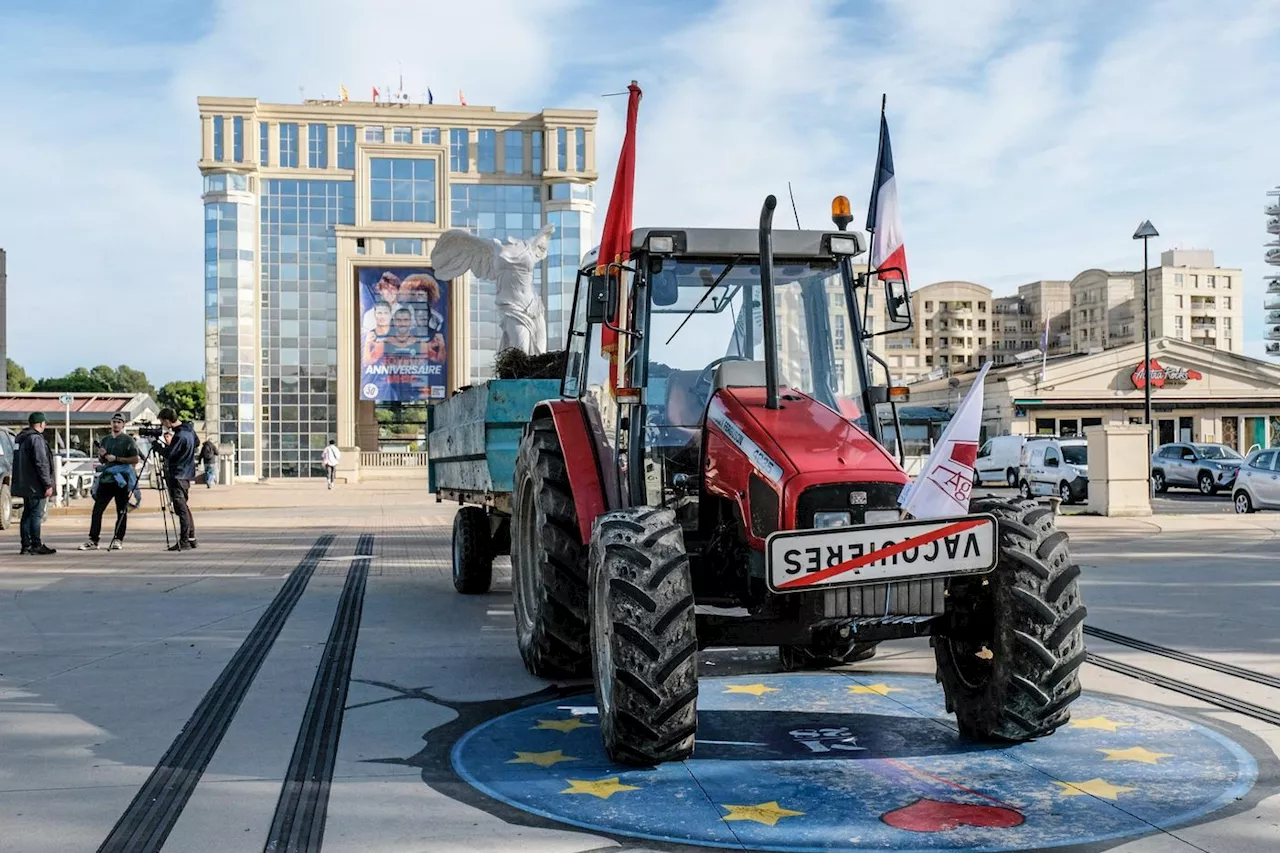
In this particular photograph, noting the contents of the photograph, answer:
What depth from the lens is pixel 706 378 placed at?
19.8ft

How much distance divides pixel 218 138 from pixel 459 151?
10059mm

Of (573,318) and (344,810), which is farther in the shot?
(573,318)

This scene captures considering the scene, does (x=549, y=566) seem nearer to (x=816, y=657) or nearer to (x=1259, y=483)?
Result: (x=816, y=657)

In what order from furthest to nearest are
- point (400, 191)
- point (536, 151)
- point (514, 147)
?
point (514, 147) < point (536, 151) < point (400, 191)

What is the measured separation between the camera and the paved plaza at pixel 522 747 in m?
4.47

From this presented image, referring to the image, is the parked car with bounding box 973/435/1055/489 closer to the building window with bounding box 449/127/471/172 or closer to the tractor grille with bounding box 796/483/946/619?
the building window with bounding box 449/127/471/172

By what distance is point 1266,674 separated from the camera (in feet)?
24.4

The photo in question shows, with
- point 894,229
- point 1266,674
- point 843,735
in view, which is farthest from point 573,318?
point 1266,674

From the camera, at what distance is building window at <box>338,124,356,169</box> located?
53562 mm

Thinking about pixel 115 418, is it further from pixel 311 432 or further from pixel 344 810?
pixel 311 432

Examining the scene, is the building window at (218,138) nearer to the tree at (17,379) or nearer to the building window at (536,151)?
the building window at (536,151)

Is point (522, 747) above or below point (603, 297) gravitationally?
below

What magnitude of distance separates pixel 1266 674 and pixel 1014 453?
109 ft

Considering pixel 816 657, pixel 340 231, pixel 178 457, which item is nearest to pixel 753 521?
pixel 816 657
